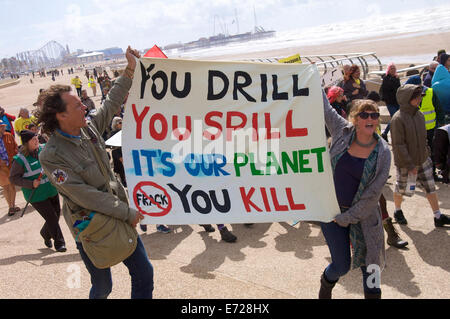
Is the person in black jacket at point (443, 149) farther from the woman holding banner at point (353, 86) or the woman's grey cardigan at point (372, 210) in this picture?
the woman's grey cardigan at point (372, 210)

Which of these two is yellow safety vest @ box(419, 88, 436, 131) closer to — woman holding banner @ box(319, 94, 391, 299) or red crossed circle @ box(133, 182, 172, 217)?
woman holding banner @ box(319, 94, 391, 299)

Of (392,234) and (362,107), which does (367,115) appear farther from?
(392,234)

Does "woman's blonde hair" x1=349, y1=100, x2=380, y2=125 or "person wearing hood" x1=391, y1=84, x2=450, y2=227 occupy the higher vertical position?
"woman's blonde hair" x1=349, y1=100, x2=380, y2=125

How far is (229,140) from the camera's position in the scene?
3156 mm

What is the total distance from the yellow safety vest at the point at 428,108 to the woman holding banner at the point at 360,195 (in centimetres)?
345

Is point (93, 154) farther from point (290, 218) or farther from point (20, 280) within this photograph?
point (20, 280)

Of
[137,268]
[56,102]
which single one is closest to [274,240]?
[137,268]

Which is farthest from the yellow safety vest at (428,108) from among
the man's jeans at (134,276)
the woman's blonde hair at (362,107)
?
the man's jeans at (134,276)

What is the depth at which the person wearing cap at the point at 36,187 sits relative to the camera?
16.9ft

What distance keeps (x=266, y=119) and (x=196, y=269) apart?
2057 mm

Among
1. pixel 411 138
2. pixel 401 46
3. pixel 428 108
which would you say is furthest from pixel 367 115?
pixel 401 46

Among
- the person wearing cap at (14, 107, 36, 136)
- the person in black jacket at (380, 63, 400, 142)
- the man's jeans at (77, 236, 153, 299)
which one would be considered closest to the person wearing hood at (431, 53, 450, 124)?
the person in black jacket at (380, 63, 400, 142)

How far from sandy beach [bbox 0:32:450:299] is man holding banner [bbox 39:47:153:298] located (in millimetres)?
1179

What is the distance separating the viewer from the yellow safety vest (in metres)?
5.98
